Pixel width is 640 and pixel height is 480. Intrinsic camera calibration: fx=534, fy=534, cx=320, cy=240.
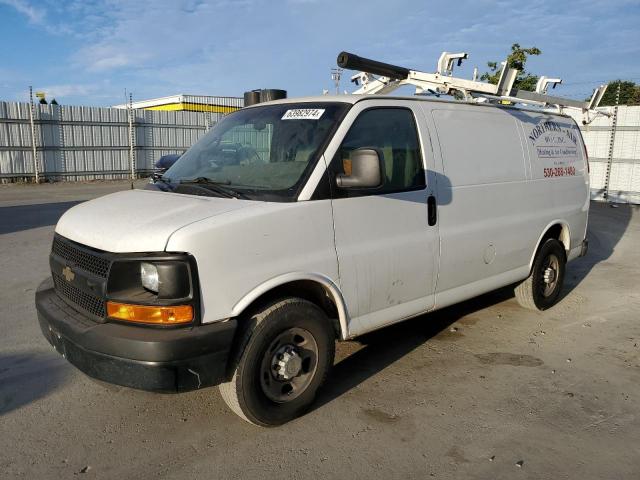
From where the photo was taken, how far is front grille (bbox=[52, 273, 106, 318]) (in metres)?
3.02

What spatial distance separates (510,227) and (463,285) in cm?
83

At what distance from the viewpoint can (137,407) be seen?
11.8 feet

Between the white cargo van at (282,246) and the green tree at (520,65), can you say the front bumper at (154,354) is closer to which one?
the white cargo van at (282,246)

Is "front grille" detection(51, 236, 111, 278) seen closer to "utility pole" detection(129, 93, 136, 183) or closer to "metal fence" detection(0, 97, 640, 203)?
"metal fence" detection(0, 97, 640, 203)

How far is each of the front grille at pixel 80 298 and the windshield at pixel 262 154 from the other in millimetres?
924

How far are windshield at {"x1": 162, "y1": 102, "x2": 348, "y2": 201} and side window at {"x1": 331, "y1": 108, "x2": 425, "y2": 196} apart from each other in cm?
Answer: 17

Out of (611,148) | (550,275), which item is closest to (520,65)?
(611,148)

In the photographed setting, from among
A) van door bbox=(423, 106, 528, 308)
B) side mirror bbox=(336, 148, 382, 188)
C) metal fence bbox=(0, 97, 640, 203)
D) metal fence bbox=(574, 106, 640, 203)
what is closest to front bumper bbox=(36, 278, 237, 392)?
side mirror bbox=(336, 148, 382, 188)

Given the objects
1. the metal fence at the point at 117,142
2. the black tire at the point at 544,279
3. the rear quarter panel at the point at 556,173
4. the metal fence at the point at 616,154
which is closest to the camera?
the rear quarter panel at the point at 556,173

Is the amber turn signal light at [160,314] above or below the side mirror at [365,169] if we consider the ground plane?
below

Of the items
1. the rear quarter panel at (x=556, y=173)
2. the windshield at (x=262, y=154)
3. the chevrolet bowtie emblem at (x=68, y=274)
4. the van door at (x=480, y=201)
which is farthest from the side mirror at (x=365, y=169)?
the rear quarter panel at (x=556, y=173)

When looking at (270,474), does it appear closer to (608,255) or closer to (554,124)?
(554,124)

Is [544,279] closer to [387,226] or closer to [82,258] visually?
[387,226]

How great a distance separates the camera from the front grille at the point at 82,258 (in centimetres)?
297
